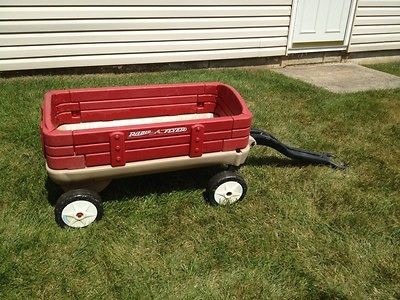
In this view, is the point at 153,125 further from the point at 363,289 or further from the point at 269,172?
the point at 363,289

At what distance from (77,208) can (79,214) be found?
5 cm

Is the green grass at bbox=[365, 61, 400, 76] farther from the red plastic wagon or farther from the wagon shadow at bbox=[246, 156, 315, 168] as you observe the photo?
the red plastic wagon

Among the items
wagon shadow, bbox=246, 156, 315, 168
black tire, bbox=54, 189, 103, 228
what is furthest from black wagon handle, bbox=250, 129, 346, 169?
black tire, bbox=54, 189, 103, 228

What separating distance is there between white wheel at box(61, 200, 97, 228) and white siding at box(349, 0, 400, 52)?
674cm

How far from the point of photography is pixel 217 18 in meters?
6.55

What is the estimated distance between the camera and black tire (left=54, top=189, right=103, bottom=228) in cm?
281

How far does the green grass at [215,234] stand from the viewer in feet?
8.29


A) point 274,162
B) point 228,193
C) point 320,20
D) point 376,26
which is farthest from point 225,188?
point 376,26

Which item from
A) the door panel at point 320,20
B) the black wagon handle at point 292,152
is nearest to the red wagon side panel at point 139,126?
the black wagon handle at point 292,152

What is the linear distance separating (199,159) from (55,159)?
102 cm

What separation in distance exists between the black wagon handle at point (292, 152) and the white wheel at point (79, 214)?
1485 mm

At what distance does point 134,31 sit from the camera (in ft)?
20.1

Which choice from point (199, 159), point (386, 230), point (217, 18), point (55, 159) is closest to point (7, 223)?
point (55, 159)

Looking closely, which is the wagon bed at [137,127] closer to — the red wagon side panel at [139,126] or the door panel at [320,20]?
the red wagon side panel at [139,126]
